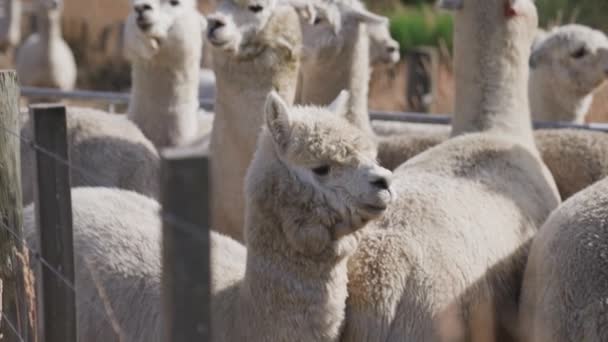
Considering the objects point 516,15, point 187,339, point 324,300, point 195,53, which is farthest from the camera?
point 195,53

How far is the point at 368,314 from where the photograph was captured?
3.93 meters

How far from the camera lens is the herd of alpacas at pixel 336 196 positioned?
12.2 feet

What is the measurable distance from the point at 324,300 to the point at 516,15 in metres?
2.40

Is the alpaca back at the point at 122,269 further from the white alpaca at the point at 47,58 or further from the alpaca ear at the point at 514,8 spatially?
the white alpaca at the point at 47,58

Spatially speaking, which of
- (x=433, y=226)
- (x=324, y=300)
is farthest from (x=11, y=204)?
(x=433, y=226)

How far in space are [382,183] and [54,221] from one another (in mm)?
974

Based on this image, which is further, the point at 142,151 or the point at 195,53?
the point at 195,53

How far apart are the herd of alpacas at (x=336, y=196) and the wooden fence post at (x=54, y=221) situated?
198 mm

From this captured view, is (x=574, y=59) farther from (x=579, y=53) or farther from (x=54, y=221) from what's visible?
(x=54, y=221)

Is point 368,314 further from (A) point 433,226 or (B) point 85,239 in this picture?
(B) point 85,239

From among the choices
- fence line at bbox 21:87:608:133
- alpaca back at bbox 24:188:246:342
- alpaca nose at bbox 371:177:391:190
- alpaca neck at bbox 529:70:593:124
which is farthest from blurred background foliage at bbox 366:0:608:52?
alpaca nose at bbox 371:177:391:190

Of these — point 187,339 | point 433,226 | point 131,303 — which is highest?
point 187,339

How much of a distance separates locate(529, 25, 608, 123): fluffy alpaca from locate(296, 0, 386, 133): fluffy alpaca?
1536 mm

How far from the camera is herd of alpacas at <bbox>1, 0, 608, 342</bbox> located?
3721 millimetres
